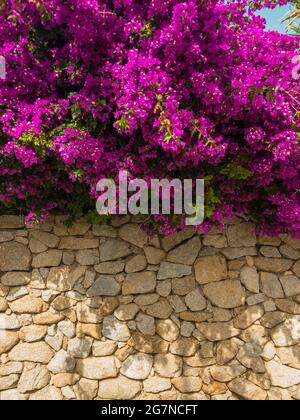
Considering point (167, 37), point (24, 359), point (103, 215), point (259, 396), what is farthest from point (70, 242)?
point (259, 396)

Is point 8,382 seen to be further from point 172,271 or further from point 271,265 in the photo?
point 271,265

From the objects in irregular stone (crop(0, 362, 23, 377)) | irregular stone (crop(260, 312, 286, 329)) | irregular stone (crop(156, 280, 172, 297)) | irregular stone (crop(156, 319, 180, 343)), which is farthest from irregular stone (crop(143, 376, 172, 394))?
irregular stone (crop(0, 362, 23, 377))

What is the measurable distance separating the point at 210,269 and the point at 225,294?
260 mm

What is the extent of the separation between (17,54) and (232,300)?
275 centimetres

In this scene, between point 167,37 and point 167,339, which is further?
point 167,339

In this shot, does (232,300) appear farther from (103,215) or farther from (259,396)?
(103,215)

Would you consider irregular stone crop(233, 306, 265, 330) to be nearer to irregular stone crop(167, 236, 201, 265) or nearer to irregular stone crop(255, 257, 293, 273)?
irregular stone crop(255, 257, 293, 273)

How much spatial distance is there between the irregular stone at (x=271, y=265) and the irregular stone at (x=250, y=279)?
85 mm

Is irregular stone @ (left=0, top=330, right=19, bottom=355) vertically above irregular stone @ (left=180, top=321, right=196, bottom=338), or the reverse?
irregular stone @ (left=180, top=321, right=196, bottom=338)

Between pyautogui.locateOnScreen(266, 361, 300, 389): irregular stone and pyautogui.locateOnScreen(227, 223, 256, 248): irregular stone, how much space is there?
1086 millimetres

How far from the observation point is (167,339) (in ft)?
12.8

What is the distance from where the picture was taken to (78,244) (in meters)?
3.96

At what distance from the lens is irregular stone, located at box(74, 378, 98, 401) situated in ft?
12.6

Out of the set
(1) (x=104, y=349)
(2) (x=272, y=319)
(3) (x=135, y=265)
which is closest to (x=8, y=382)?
(1) (x=104, y=349)
